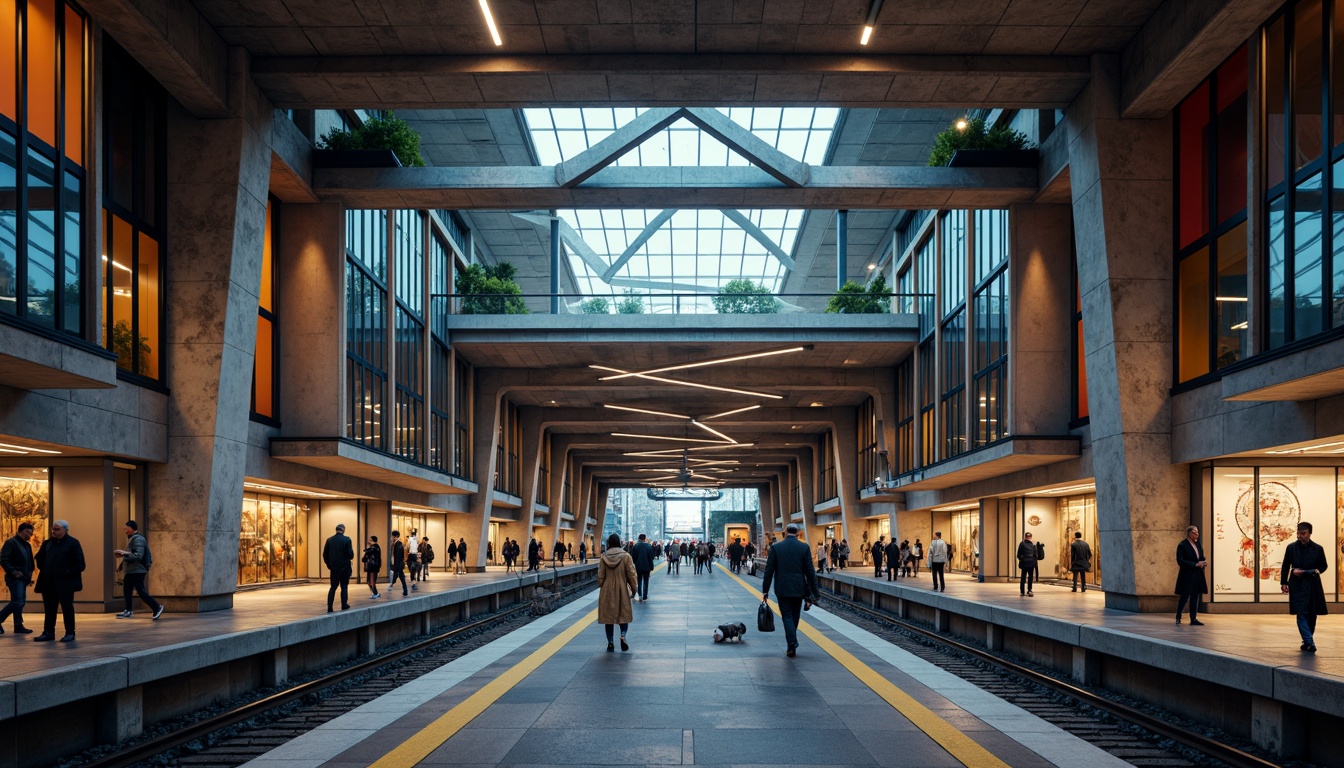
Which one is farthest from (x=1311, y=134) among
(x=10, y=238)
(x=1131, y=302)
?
(x=10, y=238)

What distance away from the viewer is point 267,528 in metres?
28.9

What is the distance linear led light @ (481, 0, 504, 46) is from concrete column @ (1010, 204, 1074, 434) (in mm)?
12923

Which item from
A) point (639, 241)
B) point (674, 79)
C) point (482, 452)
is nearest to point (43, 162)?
point (674, 79)

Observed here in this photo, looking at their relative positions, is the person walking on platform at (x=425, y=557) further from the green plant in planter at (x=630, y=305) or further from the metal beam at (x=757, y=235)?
the metal beam at (x=757, y=235)

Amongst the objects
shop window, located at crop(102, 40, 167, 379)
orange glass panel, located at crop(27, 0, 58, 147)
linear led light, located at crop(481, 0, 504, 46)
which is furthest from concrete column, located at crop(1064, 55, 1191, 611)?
orange glass panel, located at crop(27, 0, 58, 147)

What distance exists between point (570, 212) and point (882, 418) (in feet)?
45.7

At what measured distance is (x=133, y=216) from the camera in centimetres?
1780

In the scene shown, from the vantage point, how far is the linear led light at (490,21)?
15.7 meters

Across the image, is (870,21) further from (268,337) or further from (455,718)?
(268,337)

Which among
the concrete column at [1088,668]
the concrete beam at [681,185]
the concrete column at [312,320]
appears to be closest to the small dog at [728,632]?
the concrete column at [1088,668]

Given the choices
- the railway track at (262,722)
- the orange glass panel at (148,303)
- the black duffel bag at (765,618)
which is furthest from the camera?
the orange glass panel at (148,303)

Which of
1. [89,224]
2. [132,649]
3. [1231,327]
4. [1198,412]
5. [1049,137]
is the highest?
[1049,137]

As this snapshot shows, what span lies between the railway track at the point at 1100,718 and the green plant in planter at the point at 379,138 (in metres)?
14.9

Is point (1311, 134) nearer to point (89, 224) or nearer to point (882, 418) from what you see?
point (89, 224)
